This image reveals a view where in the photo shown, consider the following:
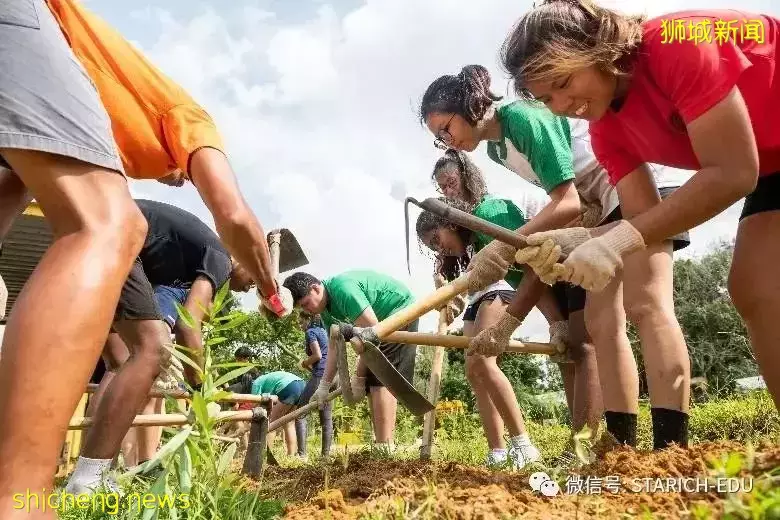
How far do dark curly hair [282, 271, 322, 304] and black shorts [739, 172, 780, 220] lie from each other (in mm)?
3801

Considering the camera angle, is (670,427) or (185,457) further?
(670,427)

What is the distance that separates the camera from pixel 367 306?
530 centimetres

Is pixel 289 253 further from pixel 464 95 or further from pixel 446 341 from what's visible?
pixel 464 95

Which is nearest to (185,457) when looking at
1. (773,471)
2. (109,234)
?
(109,234)

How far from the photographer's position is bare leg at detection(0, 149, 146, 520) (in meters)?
1.19

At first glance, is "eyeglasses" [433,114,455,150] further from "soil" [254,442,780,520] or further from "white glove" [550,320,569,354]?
"soil" [254,442,780,520]

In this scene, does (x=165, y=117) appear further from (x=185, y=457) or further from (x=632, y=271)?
(x=632, y=271)

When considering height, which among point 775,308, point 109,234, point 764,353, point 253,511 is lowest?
point 253,511

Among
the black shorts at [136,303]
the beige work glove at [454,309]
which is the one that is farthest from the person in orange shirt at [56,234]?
the beige work glove at [454,309]

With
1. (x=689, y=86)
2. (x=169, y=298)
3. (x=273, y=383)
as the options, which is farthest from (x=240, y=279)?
(x=273, y=383)

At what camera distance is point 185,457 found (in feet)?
5.18

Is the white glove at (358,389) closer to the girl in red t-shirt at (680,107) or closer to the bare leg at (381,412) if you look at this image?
the bare leg at (381,412)

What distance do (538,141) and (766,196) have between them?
120 centimetres

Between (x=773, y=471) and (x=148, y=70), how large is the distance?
2.20 m
